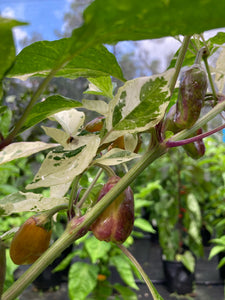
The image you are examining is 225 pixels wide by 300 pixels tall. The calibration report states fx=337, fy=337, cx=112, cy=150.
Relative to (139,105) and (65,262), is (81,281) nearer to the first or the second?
(65,262)

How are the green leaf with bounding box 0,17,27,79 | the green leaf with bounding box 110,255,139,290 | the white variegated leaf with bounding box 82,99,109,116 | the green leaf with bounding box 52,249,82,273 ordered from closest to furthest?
1. the green leaf with bounding box 0,17,27,79
2. the white variegated leaf with bounding box 82,99,109,116
3. the green leaf with bounding box 110,255,139,290
4. the green leaf with bounding box 52,249,82,273

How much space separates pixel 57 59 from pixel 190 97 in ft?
0.27

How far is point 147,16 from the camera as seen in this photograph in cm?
12

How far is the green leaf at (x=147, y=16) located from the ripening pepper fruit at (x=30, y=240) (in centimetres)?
12

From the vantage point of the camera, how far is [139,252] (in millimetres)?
1951

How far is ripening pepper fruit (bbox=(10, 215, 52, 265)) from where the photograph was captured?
20cm

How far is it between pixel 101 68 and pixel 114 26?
87 mm

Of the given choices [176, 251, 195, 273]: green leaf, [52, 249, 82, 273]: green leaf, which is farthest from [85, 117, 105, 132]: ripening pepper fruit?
[176, 251, 195, 273]: green leaf

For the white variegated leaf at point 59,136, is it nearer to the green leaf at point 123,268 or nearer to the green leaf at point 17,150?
the green leaf at point 17,150

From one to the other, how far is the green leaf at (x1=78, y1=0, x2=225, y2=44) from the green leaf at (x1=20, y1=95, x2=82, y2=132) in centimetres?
8

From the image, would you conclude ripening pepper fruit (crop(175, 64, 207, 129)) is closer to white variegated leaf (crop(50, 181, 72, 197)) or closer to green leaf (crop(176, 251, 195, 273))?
white variegated leaf (crop(50, 181, 72, 197))

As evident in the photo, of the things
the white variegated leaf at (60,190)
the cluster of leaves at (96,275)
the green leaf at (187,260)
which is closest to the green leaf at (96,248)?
the cluster of leaves at (96,275)

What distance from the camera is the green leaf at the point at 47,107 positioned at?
0.65ft

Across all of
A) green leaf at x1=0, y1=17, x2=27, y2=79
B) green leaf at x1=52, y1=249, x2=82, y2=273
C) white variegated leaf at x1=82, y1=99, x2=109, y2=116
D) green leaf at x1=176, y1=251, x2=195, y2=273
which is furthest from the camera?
green leaf at x1=176, y1=251, x2=195, y2=273
